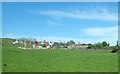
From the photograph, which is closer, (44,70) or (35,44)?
(44,70)

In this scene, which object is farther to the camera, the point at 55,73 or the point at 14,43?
the point at 14,43

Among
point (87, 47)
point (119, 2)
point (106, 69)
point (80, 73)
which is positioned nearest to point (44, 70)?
point (80, 73)

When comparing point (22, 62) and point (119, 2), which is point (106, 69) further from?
point (22, 62)

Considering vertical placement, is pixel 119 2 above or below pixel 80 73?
above

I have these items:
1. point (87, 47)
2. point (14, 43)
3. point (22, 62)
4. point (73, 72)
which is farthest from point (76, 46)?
point (73, 72)

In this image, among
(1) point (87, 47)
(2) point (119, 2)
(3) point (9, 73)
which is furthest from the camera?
(1) point (87, 47)

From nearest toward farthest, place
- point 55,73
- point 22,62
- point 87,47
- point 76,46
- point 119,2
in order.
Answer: point 55,73 < point 119,2 < point 22,62 < point 87,47 < point 76,46

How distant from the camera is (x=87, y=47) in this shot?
161 ft

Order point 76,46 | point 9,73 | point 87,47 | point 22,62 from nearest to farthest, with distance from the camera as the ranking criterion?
1. point 9,73
2. point 22,62
3. point 87,47
4. point 76,46

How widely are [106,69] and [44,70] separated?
462 cm

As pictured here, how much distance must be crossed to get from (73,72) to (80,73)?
49cm

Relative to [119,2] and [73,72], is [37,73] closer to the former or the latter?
[73,72]

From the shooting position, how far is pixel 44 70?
61.0 ft

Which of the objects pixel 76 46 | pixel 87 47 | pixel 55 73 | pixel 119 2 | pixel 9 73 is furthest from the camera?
pixel 76 46
